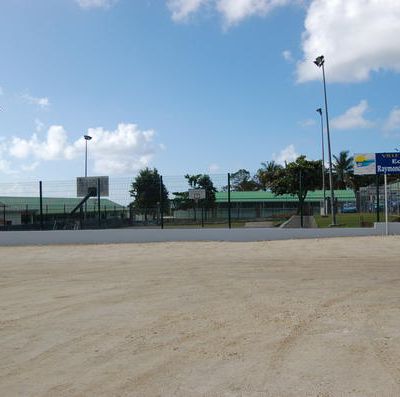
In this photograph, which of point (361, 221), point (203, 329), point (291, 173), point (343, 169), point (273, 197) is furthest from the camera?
point (343, 169)

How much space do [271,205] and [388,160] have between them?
26.1 metres

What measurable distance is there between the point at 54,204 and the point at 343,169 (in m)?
67.3

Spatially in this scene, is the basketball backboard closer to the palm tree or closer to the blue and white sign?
the blue and white sign

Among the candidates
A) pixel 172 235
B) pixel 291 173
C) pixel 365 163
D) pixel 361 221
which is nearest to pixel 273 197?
pixel 291 173

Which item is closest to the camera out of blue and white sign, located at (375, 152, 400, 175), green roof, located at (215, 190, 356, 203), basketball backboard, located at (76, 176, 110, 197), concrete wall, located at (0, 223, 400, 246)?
concrete wall, located at (0, 223, 400, 246)

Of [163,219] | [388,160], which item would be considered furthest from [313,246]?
[163,219]

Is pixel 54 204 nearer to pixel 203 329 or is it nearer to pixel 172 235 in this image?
pixel 172 235

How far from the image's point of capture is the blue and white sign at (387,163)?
2006cm

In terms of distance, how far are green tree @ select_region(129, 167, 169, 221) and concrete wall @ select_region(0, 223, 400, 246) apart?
1.90 m

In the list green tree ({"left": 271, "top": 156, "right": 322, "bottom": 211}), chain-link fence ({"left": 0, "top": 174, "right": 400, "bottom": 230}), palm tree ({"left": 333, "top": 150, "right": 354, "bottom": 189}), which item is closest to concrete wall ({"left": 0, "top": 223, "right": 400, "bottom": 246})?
chain-link fence ({"left": 0, "top": 174, "right": 400, "bottom": 230})

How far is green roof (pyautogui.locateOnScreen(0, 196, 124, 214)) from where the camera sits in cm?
2400

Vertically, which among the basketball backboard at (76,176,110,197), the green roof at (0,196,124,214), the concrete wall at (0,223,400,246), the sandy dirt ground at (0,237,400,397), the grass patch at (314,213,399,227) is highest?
the basketball backboard at (76,176,110,197)

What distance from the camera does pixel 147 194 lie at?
2639cm

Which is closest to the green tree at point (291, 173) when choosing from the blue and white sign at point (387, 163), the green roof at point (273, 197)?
the green roof at point (273, 197)
